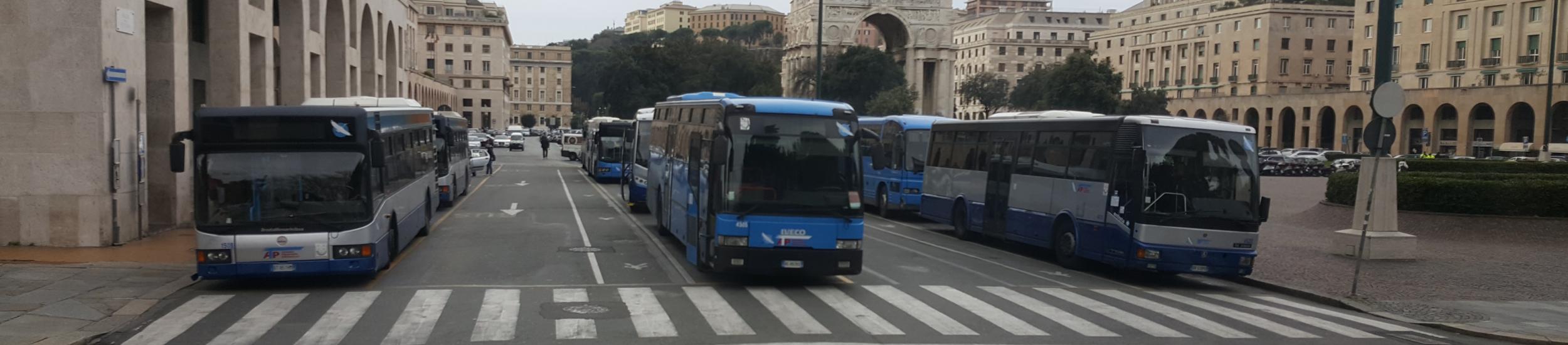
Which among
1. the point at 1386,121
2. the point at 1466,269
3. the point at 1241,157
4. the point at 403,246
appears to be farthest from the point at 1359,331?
the point at 403,246

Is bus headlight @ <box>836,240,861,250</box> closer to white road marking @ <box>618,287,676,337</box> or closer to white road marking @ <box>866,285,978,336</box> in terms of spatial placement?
white road marking @ <box>866,285,978,336</box>

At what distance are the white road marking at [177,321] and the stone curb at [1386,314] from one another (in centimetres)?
Result: 1350

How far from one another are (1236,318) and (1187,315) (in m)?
0.55

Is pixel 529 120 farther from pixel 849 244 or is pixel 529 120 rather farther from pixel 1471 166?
pixel 849 244

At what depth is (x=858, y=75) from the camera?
9281 centimetres

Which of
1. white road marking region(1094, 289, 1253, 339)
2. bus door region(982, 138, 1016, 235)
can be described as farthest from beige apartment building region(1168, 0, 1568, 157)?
white road marking region(1094, 289, 1253, 339)

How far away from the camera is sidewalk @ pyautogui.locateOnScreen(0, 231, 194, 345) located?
11258 millimetres

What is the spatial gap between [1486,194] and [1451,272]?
725cm

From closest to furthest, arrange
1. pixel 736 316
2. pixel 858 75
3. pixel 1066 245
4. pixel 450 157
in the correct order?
pixel 736 316
pixel 1066 245
pixel 450 157
pixel 858 75

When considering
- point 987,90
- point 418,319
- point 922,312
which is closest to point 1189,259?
point 922,312

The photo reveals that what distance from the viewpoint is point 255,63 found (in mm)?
26734

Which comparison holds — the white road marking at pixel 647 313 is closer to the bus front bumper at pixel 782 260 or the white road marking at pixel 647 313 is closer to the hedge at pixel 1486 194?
the bus front bumper at pixel 782 260

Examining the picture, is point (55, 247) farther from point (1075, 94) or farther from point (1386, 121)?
point (1075, 94)

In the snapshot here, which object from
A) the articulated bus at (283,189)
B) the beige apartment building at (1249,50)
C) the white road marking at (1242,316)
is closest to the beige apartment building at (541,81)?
the beige apartment building at (1249,50)
